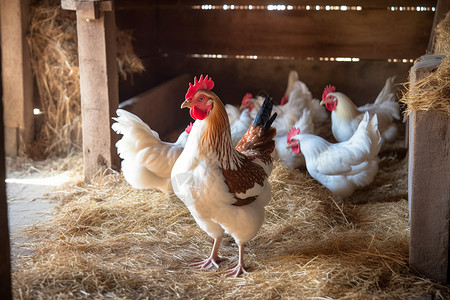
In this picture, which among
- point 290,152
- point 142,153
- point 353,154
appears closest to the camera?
point 142,153

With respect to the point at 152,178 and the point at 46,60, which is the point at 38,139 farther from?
the point at 152,178

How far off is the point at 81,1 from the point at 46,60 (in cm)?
155

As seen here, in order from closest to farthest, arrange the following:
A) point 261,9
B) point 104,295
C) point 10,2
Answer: point 104,295, point 10,2, point 261,9

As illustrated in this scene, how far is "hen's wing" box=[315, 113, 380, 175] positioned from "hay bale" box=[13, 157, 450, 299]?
0.27m

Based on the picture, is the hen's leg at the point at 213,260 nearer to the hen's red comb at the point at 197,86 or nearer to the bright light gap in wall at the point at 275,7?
the hen's red comb at the point at 197,86

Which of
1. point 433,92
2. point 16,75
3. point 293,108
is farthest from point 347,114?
point 16,75

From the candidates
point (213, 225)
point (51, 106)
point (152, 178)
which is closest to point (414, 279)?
point (213, 225)

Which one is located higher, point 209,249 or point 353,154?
point 353,154

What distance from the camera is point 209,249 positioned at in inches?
169

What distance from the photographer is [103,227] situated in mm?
4652

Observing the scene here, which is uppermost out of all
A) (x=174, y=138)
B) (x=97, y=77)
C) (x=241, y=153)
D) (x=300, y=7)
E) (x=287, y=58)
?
(x=300, y=7)

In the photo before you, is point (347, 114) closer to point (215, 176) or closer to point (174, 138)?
point (174, 138)

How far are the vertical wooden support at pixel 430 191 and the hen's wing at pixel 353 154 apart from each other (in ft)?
5.37

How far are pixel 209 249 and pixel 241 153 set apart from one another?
0.88 m
